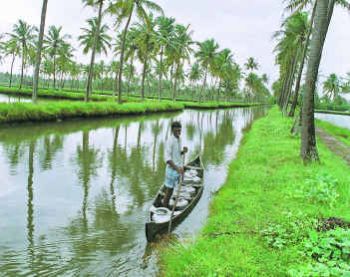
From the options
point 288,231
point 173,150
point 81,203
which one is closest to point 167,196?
point 173,150

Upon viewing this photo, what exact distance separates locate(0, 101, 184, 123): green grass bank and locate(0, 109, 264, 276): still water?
3113 mm

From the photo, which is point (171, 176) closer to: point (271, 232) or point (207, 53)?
point (271, 232)

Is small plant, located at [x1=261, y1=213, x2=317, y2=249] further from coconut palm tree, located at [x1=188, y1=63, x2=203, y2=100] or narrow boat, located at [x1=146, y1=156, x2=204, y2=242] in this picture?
coconut palm tree, located at [x1=188, y1=63, x2=203, y2=100]

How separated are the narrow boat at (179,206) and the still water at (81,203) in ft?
0.74

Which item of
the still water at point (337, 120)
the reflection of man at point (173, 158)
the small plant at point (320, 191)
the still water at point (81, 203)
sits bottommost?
the still water at point (81, 203)

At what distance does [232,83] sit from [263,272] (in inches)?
4000

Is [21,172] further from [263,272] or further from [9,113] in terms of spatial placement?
[9,113]

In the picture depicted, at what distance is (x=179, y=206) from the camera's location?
7719 mm

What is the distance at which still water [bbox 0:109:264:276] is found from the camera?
563cm

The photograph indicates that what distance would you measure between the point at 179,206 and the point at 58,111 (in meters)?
18.8

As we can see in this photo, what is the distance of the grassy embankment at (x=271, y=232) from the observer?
459cm

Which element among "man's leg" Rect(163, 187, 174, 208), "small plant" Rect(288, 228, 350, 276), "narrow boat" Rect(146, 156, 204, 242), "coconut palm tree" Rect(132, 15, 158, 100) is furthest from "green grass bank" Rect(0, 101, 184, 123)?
"small plant" Rect(288, 228, 350, 276)

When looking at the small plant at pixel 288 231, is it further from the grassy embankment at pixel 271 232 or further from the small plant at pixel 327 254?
the small plant at pixel 327 254

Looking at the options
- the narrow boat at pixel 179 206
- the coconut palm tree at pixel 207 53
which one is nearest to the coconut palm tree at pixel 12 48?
the coconut palm tree at pixel 207 53
